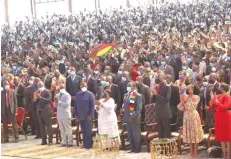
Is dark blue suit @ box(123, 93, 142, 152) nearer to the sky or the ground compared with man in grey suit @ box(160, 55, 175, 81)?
nearer to the ground

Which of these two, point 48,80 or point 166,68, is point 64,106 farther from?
point 166,68

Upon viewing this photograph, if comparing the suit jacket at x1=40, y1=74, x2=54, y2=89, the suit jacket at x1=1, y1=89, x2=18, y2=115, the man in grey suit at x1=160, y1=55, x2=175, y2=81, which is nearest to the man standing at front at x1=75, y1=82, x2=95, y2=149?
the suit jacket at x1=1, y1=89, x2=18, y2=115

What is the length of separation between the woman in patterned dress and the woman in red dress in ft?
1.78

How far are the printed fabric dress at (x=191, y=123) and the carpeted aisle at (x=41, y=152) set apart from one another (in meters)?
3.18

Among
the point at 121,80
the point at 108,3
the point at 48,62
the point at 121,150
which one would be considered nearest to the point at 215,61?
the point at 121,80

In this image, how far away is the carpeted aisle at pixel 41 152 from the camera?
15.0 metres

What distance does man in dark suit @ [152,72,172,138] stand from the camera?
1397 cm

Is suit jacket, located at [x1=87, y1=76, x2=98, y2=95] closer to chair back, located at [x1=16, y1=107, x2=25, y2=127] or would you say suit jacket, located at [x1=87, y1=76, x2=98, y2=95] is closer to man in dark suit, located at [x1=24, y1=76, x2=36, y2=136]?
man in dark suit, located at [x1=24, y1=76, x2=36, y2=136]

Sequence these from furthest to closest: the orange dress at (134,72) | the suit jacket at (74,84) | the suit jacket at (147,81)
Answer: the orange dress at (134,72), the suit jacket at (74,84), the suit jacket at (147,81)

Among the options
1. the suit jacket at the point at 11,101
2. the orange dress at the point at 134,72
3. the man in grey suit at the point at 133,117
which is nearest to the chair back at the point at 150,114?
the man in grey suit at the point at 133,117

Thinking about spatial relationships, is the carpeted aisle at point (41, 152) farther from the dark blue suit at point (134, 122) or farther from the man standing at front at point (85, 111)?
the dark blue suit at point (134, 122)

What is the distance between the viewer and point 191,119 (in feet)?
42.8

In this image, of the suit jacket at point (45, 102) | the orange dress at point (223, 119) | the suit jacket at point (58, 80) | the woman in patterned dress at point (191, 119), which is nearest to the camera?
the orange dress at point (223, 119)

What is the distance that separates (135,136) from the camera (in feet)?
47.2
